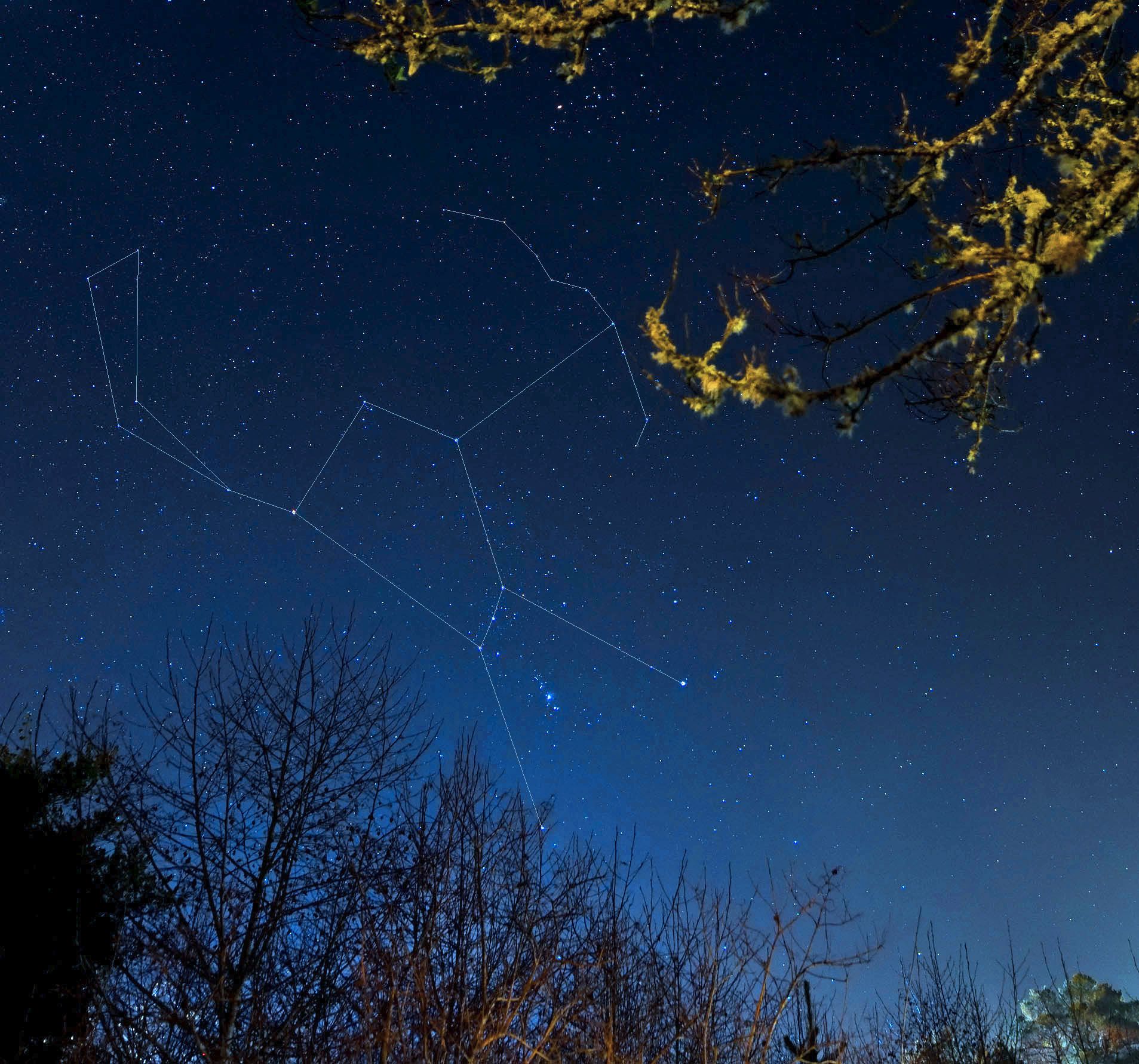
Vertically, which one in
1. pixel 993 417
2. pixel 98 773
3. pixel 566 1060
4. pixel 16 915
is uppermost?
pixel 98 773

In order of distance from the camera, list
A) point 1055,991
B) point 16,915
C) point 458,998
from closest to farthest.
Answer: point 458,998, point 16,915, point 1055,991

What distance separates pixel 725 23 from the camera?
4.59m

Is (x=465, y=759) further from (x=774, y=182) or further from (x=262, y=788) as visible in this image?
(x=774, y=182)

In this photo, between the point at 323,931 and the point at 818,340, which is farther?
the point at 323,931

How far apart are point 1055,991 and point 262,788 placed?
23.1 metres

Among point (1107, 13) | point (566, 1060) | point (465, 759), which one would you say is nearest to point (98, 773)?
point (465, 759)

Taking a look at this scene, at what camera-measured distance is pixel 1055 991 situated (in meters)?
23.6

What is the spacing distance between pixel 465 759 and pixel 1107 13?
24.7ft

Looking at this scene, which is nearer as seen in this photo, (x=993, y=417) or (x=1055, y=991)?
(x=993, y=417)

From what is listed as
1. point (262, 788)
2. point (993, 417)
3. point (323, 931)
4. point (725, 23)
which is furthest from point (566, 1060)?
point (725, 23)

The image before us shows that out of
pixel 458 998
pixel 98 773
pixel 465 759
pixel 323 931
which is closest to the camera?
pixel 458 998

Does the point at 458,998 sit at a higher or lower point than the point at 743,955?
lower

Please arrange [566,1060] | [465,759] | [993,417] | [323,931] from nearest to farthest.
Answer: [993,417] < [566,1060] < [323,931] < [465,759]

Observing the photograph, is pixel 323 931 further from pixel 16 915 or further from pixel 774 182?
pixel 774 182
